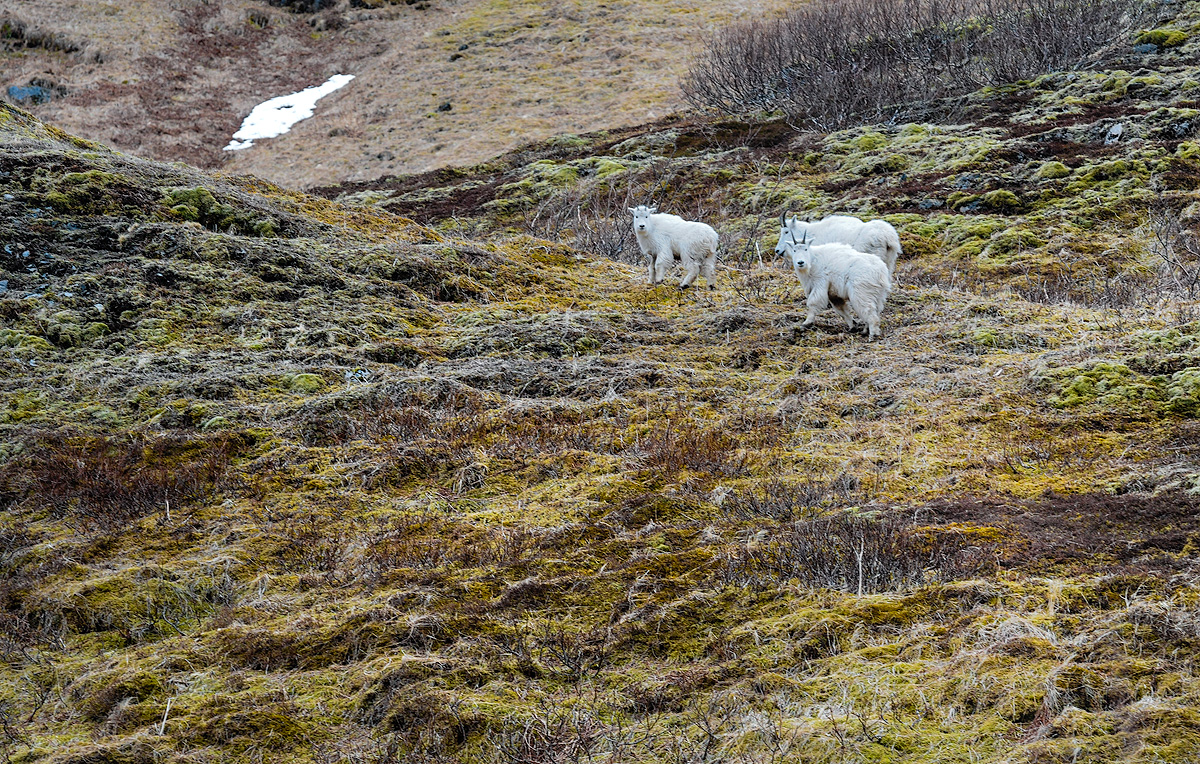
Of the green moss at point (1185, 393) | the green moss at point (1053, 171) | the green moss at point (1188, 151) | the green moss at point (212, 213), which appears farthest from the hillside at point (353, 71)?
the green moss at point (1185, 393)

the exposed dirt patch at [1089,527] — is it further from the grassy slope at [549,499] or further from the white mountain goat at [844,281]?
the white mountain goat at [844,281]

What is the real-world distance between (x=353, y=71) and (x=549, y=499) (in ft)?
131

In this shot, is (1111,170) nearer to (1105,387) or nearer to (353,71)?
(1105,387)

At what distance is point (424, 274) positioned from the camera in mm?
12086

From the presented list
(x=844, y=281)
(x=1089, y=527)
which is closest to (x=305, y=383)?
(x=844, y=281)

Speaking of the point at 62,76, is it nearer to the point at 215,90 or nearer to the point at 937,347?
the point at 215,90

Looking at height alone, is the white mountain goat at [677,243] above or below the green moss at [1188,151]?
above

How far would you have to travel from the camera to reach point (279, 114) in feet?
124

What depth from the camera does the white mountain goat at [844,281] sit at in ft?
33.0

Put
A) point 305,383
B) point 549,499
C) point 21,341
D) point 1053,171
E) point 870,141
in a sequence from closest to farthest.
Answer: point 549,499 → point 305,383 → point 21,341 → point 1053,171 → point 870,141

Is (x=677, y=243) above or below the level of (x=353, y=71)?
below

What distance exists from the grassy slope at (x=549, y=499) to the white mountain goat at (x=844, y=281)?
384 millimetres

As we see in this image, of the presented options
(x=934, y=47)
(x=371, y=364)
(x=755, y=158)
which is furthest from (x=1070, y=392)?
(x=934, y=47)

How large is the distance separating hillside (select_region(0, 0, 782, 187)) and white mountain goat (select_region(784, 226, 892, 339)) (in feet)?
71.2
